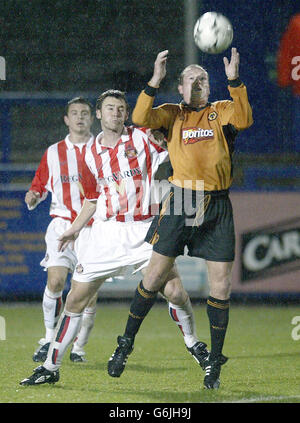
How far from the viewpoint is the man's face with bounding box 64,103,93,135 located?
725 cm

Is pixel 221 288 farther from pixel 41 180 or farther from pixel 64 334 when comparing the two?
pixel 41 180

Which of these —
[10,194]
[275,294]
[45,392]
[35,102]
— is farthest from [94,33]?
[45,392]

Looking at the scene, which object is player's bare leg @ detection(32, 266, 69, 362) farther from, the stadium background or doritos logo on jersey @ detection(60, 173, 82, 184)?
the stadium background

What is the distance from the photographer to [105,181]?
19.9 ft

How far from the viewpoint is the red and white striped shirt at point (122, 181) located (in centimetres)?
605

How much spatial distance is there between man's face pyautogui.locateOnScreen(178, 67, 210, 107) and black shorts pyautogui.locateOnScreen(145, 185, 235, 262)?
56 centimetres

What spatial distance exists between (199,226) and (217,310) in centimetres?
53

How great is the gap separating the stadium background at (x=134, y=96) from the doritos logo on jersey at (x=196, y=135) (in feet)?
16.5
